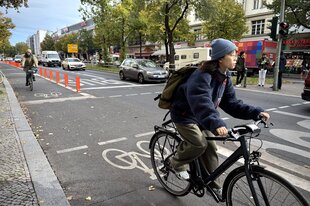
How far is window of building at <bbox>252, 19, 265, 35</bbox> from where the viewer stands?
3809cm

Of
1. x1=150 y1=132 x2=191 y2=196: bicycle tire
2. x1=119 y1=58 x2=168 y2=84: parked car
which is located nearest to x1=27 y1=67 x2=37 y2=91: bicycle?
x1=119 y1=58 x2=168 y2=84: parked car

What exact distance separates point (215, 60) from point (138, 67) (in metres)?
15.5

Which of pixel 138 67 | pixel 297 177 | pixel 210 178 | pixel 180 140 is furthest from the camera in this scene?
pixel 138 67

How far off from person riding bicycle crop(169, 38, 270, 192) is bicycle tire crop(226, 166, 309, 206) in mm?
293

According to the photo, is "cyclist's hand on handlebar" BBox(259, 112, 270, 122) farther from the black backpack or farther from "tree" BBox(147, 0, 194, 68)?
"tree" BBox(147, 0, 194, 68)

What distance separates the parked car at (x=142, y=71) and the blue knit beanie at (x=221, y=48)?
14284 mm

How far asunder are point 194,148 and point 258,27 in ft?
133

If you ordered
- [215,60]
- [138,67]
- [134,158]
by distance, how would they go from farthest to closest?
[138,67] < [134,158] < [215,60]

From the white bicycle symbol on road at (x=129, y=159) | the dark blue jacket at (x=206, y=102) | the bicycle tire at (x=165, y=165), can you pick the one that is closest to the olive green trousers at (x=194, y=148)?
the dark blue jacket at (x=206, y=102)

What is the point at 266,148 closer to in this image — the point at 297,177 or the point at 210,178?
the point at 297,177

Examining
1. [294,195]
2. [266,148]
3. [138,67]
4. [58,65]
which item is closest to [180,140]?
[294,195]

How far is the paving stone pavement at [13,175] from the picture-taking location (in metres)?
3.09

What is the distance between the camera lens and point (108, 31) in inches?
1372

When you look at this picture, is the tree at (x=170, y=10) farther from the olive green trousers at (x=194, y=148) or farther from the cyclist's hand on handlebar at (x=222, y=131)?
the cyclist's hand on handlebar at (x=222, y=131)
